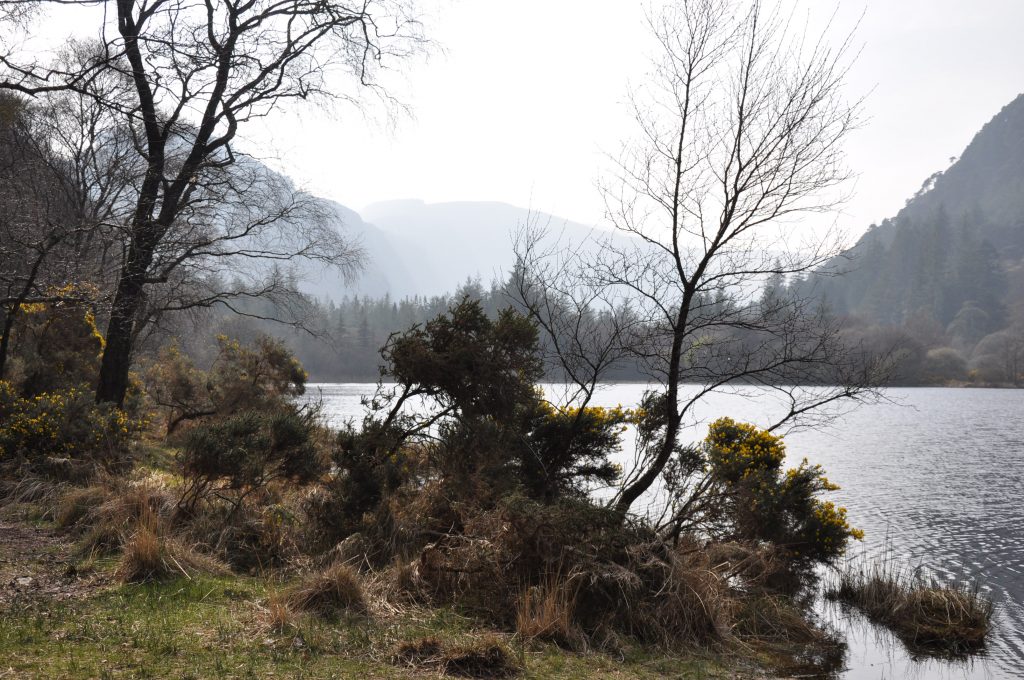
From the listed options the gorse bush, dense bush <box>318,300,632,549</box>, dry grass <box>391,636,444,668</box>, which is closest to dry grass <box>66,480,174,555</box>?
dense bush <box>318,300,632,549</box>

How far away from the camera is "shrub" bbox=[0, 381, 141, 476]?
31.0 ft

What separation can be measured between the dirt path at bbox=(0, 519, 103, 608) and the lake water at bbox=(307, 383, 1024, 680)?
645 centimetres

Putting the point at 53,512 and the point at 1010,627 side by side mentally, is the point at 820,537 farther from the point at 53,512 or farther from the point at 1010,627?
the point at 53,512

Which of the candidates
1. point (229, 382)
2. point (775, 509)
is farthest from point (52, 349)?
point (775, 509)

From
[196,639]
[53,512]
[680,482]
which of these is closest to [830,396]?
[680,482]

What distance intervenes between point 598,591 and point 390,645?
2.01 meters

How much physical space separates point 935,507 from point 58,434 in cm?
1710

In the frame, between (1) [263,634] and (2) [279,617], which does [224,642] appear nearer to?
(1) [263,634]

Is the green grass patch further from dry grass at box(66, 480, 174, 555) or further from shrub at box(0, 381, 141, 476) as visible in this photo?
shrub at box(0, 381, 141, 476)

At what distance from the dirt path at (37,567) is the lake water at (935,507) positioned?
Answer: 254 inches

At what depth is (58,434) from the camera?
9.84 m

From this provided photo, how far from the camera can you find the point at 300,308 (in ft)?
47.2

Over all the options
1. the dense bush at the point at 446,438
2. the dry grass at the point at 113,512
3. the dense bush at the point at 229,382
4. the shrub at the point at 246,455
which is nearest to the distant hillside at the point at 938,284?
the dense bush at the point at 229,382

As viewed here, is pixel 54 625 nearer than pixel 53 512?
Yes
